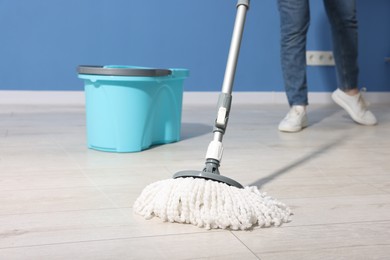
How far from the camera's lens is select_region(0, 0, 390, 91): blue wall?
266cm

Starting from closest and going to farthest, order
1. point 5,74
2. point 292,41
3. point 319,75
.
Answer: point 292,41 < point 5,74 < point 319,75

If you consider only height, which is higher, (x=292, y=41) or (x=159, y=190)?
(x=292, y=41)

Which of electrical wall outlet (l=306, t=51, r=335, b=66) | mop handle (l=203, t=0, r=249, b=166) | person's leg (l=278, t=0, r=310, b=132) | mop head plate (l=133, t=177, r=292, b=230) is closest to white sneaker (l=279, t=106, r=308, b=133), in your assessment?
person's leg (l=278, t=0, r=310, b=132)

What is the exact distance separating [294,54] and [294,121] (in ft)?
0.77

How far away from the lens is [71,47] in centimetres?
271

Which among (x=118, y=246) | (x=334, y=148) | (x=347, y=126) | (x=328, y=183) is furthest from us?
(x=347, y=126)

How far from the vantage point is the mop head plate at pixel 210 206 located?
81 centimetres

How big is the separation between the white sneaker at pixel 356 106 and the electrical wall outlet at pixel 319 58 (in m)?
0.98

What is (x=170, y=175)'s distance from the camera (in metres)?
1.19

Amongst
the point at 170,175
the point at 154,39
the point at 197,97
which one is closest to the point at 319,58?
the point at 197,97

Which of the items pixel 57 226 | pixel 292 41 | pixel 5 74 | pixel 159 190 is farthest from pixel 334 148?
pixel 5 74

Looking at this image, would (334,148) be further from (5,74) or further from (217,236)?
(5,74)

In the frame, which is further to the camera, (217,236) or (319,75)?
(319,75)

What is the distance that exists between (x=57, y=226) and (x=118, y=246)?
0.43ft
